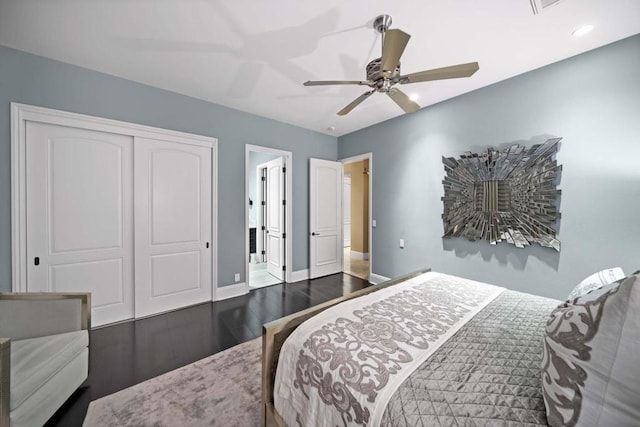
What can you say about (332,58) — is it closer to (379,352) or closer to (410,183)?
(410,183)

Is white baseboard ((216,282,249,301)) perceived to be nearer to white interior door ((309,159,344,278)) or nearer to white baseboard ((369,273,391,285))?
white interior door ((309,159,344,278))

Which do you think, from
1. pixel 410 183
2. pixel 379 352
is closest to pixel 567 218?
pixel 410 183

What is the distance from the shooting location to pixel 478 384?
92cm

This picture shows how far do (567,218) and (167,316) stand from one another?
451 centimetres

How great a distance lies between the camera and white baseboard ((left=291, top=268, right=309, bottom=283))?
13.6ft

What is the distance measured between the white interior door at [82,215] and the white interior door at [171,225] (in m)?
0.12

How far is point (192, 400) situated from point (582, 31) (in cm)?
413

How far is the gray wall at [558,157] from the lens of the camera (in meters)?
1.99

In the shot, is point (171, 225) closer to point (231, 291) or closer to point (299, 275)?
point (231, 291)

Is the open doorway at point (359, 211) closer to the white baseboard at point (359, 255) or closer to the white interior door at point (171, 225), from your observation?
the white baseboard at point (359, 255)

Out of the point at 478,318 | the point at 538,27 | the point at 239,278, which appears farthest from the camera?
the point at 239,278

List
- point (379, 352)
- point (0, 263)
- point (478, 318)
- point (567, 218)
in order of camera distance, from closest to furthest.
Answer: point (379, 352), point (478, 318), point (0, 263), point (567, 218)

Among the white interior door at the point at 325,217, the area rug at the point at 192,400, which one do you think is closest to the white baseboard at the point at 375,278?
the white interior door at the point at 325,217

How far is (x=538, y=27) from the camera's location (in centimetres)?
187
